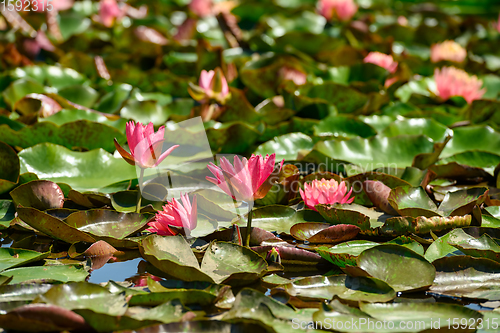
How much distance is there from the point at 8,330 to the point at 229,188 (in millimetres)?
622

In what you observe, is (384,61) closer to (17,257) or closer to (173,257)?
(173,257)

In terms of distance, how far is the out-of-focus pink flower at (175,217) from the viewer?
133cm

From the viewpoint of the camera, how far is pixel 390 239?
147 centimetres

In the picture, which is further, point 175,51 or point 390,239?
point 175,51

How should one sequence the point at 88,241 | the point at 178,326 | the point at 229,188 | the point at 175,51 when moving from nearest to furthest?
1. the point at 178,326
2. the point at 229,188
3. the point at 88,241
4. the point at 175,51

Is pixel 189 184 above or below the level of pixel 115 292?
above

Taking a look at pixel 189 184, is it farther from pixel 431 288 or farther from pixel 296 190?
pixel 431 288

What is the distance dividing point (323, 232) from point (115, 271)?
2.06 ft

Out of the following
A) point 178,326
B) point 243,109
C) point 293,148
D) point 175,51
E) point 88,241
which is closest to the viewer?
point 178,326

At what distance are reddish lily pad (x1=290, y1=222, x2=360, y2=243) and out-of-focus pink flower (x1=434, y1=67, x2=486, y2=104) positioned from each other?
1.68 m

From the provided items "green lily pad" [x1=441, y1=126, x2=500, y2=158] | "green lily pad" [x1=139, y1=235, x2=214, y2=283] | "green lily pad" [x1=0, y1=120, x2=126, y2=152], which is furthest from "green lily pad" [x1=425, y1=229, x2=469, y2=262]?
"green lily pad" [x1=0, y1=120, x2=126, y2=152]

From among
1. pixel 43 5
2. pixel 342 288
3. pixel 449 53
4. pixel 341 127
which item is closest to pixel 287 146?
pixel 341 127

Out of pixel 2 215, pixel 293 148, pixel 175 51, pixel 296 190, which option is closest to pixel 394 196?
pixel 296 190

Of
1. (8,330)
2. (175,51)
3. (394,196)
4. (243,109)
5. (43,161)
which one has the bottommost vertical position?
(8,330)
